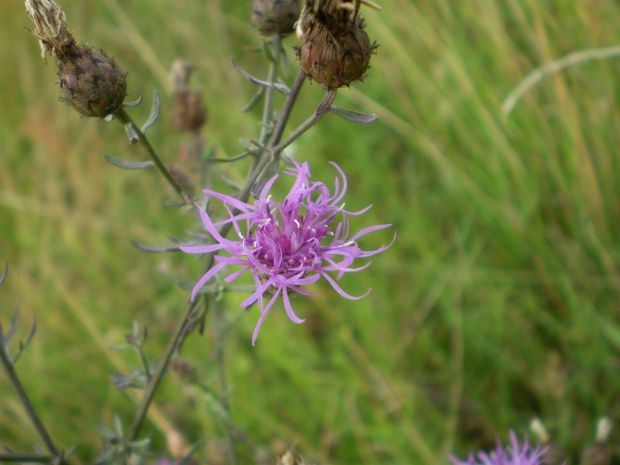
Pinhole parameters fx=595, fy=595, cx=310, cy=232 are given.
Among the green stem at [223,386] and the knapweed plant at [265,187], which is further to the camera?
the green stem at [223,386]

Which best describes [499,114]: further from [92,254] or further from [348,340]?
[92,254]

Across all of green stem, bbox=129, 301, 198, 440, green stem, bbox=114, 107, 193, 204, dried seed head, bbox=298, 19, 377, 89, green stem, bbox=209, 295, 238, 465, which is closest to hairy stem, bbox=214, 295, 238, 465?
green stem, bbox=209, 295, 238, 465

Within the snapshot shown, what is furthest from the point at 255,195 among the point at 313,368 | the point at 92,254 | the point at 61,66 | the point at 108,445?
the point at 92,254

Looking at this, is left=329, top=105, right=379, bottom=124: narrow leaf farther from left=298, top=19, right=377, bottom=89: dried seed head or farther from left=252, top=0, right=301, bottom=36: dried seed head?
left=252, top=0, right=301, bottom=36: dried seed head

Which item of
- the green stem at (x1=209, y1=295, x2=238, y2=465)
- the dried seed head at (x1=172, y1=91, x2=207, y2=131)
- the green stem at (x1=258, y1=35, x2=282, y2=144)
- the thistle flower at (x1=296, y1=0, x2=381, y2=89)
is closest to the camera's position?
the thistle flower at (x1=296, y1=0, x2=381, y2=89)

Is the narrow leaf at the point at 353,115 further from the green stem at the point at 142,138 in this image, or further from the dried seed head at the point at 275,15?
the dried seed head at the point at 275,15

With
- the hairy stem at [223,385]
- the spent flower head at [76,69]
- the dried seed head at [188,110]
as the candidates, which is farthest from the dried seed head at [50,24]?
the dried seed head at [188,110]
